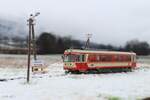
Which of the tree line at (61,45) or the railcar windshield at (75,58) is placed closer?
the railcar windshield at (75,58)

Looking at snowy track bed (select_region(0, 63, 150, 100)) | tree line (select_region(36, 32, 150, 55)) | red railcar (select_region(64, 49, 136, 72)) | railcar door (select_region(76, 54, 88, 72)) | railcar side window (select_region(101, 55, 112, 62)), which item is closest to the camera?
snowy track bed (select_region(0, 63, 150, 100))

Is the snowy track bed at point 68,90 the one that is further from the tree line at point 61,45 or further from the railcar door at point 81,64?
the tree line at point 61,45

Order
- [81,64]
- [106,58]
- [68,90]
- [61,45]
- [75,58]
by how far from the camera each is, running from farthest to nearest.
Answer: [61,45]
[106,58]
[75,58]
[81,64]
[68,90]

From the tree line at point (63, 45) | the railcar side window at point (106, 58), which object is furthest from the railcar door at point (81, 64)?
the tree line at point (63, 45)

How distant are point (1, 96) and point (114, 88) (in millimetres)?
9403

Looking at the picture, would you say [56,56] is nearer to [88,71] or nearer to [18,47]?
[18,47]

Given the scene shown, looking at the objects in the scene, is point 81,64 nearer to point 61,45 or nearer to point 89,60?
point 89,60

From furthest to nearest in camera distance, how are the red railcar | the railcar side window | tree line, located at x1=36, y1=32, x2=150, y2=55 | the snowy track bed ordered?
tree line, located at x1=36, y1=32, x2=150, y2=55, the railcar side window, the red railcar, the snowy track bed

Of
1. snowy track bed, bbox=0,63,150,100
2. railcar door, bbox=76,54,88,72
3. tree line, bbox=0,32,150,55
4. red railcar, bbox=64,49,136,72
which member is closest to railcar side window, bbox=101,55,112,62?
red railcar, bbox=64,49,136,72

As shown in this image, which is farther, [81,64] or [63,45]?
[63,45]

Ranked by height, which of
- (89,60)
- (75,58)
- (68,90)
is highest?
(75,58)

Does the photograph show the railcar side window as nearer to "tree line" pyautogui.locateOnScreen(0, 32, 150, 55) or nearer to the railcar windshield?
the railcar windshield

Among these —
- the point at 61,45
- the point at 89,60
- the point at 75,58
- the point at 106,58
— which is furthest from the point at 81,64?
the point at 61,45

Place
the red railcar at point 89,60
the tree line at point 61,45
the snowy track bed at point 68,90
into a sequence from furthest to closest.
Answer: the tree line at point 61,45, the red railcar at point 89,60, the snowy track bed at point 68,90
